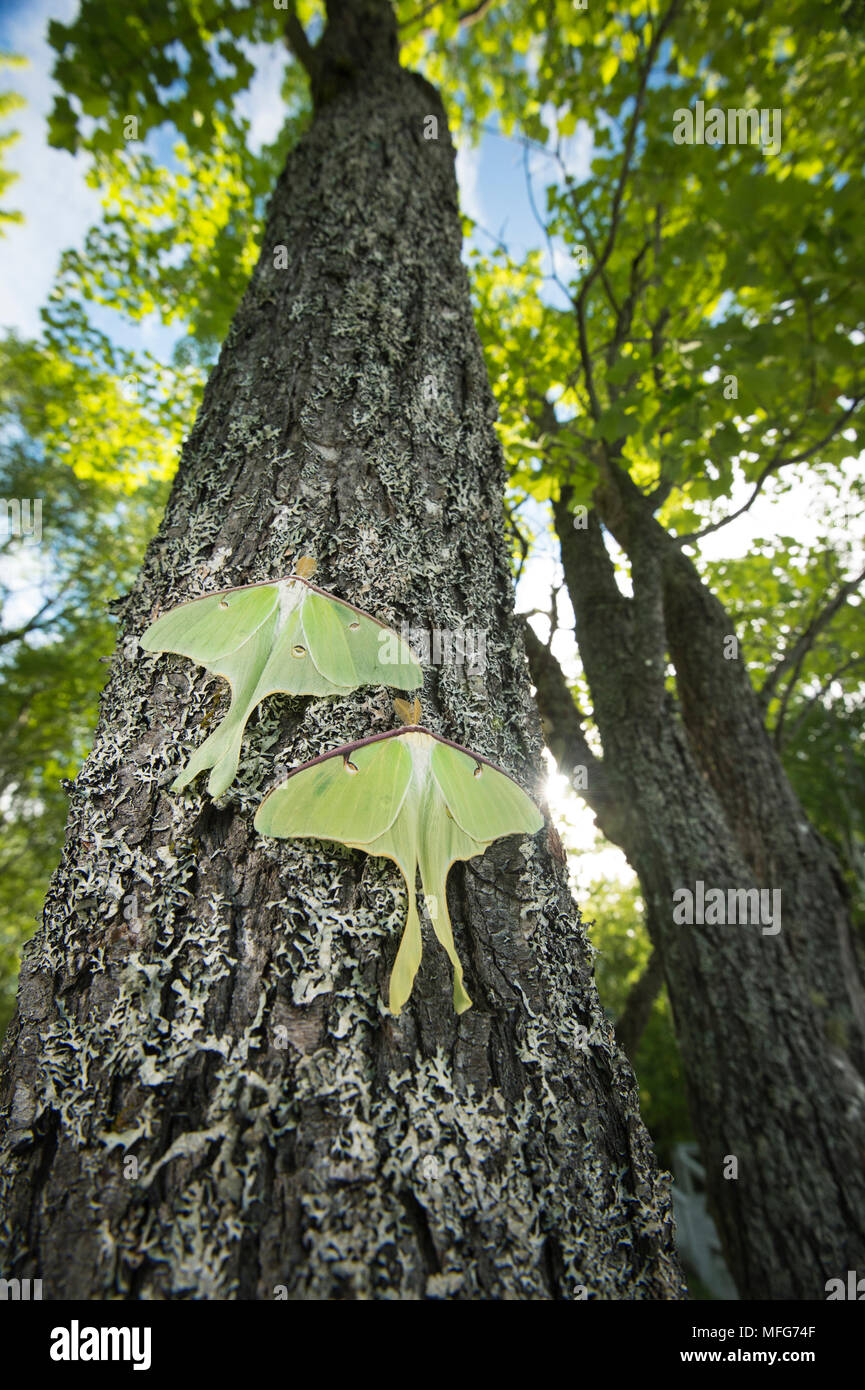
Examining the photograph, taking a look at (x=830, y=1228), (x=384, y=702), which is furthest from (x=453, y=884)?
(x=830, y=1228)

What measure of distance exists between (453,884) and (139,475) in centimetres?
713

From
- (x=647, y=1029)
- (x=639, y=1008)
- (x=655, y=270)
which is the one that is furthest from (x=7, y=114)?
(x=647, y=1029)

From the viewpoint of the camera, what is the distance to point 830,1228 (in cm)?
270

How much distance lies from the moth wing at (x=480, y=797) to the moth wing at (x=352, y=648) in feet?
0.54

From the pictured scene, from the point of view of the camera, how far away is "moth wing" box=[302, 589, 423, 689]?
96 cm

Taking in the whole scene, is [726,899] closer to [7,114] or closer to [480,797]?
[480,797]

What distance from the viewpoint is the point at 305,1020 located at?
768mm

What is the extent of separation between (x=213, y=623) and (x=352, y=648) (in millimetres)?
238

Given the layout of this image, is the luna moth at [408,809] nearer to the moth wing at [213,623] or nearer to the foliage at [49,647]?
the moth wing at [213,623]

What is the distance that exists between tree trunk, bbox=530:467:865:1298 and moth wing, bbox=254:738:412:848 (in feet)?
10.2

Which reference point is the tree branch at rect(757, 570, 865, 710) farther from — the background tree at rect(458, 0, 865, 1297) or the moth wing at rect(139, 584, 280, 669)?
the moth wing at rect(139, 584, 280, 669)

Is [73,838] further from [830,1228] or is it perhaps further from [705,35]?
[705,35]

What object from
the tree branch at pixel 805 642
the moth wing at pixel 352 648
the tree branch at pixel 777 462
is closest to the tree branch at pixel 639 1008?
the tree branch at pixel 805 642
